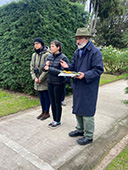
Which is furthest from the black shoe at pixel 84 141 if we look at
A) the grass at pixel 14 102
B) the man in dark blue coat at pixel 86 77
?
the grass at pixel 14 102

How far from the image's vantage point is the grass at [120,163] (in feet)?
7.76

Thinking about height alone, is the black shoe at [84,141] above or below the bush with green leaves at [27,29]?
below

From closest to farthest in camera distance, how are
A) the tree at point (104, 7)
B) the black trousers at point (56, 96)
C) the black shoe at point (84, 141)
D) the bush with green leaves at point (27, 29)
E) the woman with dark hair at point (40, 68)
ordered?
the black shoe at point (84, 141)
the black trousers at point (56, 96)
the woman with dark hair at point (40, 68)
the bush with green leaves at point (27, 29)
the tree at point (104, 7)

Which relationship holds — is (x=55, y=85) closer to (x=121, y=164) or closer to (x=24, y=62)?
(x=121, y=164)

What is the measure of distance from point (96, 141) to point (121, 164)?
2.22ft

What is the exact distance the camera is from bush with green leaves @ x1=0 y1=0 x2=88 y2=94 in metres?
5.18

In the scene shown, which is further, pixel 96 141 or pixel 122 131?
pixel 122 131

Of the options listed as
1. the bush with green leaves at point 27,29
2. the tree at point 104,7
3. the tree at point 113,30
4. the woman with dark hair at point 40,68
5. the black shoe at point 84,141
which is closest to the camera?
the black shoe at point 84,141

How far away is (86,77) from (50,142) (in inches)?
56.7

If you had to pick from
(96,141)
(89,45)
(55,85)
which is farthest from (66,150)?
(89,45)

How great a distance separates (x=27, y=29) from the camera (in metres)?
5.27

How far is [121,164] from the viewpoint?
244 cm

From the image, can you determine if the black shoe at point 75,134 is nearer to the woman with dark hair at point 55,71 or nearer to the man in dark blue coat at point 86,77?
the man in dark blue coat at point 86,77

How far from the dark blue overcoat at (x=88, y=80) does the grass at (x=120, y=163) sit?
83cm
